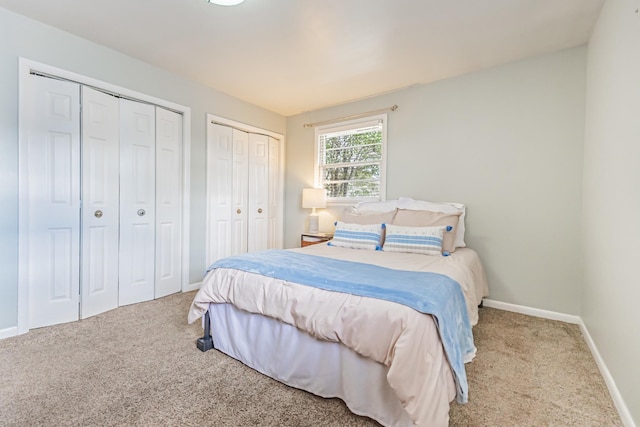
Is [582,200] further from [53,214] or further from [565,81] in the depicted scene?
[53,214]

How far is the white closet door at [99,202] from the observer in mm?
2574

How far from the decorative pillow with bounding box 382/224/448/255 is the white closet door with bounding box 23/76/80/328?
2.81 m

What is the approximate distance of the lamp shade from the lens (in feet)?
13.1

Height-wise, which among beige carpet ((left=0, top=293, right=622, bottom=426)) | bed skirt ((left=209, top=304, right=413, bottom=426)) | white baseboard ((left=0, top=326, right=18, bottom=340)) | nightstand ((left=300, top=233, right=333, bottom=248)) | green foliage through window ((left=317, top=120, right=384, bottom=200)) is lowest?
beige carpet ((left=0, top=293, right=622, bottom=426))

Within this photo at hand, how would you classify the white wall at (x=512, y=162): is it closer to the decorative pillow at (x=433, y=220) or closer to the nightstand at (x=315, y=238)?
the decorative pillow at (x=433, y=220)

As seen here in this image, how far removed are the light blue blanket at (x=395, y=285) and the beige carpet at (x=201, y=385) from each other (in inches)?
13.8

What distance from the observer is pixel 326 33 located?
2365 millimetres

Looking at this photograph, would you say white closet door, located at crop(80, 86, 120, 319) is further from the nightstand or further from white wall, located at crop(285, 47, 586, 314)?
white wall, located at crop(285, 47, 586, 314)

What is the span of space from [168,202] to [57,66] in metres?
1.46

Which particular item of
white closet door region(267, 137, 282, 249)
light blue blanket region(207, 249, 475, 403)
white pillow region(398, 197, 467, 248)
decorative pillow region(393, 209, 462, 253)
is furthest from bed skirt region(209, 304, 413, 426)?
white closet door region(267, 137, 282, 249)

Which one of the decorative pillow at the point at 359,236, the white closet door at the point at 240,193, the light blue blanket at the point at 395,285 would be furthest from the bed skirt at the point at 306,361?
the white closet door at the point at 240,193

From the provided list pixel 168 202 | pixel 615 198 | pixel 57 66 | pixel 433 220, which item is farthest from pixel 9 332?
pixel 615 198

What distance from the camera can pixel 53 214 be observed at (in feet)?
7.87

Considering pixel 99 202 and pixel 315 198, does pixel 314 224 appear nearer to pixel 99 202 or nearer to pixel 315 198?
pixel 315 198
